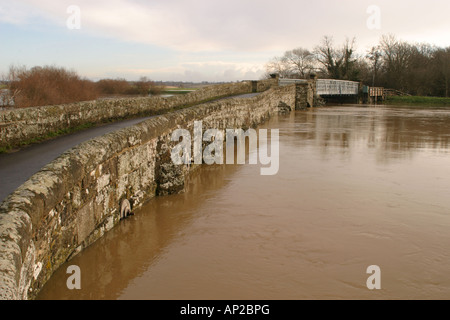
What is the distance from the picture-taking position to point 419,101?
139 feet

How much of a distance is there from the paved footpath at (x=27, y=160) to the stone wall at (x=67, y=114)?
34 centimetres

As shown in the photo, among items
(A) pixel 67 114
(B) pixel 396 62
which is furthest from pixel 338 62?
(A) pixel 67 114

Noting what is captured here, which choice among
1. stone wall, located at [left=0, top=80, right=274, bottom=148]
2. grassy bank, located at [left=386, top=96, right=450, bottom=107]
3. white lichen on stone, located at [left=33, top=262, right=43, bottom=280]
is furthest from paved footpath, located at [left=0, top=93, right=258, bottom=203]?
grassy bank, located at [left=386, top=96, right=450, bottom=107]

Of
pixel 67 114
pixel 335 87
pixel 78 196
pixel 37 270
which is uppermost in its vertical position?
pixel 335 87

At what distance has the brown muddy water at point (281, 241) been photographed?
3749 millimetres

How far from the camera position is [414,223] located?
17.4 feet

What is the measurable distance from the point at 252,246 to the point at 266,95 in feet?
50.4

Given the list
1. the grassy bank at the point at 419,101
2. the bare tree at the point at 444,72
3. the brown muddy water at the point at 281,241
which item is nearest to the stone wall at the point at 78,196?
the brown muddy water at the point at 281,241

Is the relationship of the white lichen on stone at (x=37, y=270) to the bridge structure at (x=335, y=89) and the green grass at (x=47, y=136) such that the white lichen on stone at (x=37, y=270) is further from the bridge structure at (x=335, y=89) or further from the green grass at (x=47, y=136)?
the bridge structure at (x=335, y=89)

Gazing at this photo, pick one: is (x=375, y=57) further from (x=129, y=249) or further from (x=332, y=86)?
(x=129, y=249)

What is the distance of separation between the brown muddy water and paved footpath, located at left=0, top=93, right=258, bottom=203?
4.01ft

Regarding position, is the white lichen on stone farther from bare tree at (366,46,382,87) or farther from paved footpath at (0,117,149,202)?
bare tree at (366,46,382,87)

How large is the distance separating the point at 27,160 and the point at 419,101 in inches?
1739

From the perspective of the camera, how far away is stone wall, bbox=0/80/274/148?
6.77m
